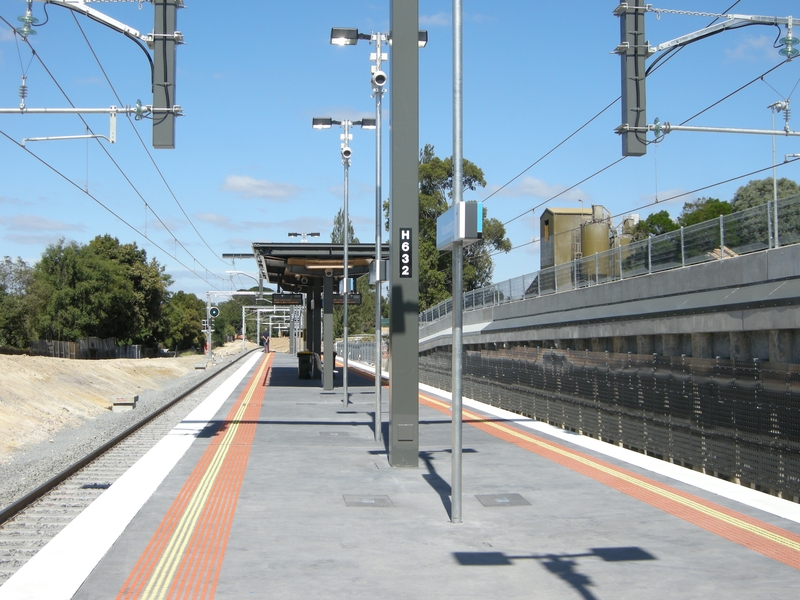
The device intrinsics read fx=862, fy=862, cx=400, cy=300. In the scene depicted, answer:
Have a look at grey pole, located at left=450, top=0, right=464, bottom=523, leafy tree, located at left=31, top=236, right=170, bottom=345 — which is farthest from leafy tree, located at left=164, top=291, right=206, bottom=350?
grey pole, located at left=450, top=0, right=464, bottom=523

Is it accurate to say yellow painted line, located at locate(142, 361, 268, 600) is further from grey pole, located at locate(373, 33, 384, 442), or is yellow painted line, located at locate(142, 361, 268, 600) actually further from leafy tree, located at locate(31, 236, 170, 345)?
leafy tree, located at locate(31, 236, 170, 345)

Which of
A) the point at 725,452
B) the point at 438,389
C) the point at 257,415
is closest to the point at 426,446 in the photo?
the point at 725,452

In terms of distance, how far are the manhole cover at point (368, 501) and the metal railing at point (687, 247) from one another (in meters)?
6.80

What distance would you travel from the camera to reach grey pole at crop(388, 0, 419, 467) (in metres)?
12.5

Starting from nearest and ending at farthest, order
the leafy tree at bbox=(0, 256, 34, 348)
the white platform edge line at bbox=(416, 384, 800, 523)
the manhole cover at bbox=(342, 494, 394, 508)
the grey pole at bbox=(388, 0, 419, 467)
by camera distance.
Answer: the white platform edge line at bbox=(416, 384, 800, 523) < the manhole cover at bbox=(342, 494, 394, 508) < the grey pole at bbox=(388, 0, 419, 467) < the leafy tree at bbox=(0, 256, 34, 348)

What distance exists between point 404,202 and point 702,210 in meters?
57.6

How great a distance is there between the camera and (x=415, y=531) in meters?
8.79

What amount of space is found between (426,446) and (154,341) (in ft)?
264

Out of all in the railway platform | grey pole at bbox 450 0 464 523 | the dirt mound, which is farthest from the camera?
the dirt mound

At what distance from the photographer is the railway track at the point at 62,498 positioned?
8.36 meters

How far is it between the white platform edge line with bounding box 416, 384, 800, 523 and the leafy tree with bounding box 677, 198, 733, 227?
4640 centimetres

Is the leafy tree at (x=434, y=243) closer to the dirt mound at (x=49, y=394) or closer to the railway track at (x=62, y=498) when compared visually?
the dirt mound at (x=49, y=394)

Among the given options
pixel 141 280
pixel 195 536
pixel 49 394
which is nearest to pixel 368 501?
→ pixel 195 536

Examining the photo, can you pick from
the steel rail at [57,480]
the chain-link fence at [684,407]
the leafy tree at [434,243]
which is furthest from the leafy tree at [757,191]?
the steel rail at [57,480]
